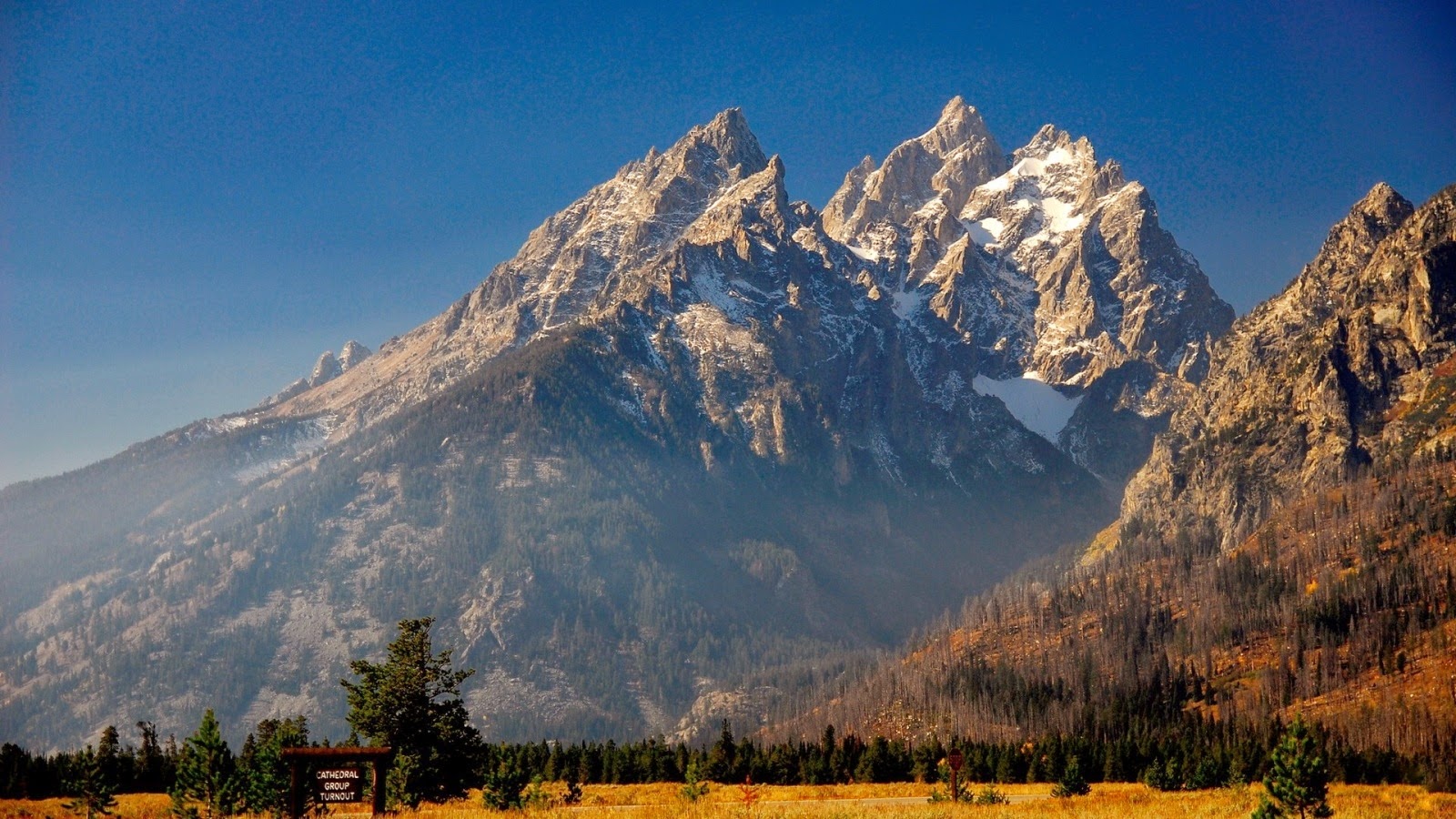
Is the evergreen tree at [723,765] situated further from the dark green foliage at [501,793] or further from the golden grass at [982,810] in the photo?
the dark green foliage at [501,793]

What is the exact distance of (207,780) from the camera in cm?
6488

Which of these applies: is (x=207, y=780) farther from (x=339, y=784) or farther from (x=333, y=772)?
(x=339, y=784)

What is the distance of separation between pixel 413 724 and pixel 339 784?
2185cm

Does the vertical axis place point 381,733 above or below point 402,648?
below

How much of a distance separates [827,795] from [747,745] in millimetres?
55117

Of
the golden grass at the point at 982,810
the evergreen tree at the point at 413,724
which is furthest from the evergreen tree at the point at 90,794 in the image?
the evergreen tree at the point at 413,724

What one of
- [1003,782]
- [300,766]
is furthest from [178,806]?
[1003,782]

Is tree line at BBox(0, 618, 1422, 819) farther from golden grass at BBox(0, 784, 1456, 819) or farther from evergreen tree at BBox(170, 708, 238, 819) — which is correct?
golden grass at BBox(0, 784, 1456, 819)

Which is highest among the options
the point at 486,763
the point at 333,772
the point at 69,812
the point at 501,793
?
A: the point at 333,772

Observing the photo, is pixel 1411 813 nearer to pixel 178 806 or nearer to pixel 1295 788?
pixel 1295 788

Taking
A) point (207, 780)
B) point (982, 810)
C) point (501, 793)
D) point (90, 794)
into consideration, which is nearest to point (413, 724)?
point (501, 793)

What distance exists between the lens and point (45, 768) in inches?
4001

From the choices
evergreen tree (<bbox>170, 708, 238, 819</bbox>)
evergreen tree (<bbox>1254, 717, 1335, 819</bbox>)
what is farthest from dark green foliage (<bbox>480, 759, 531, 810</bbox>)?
evergreen tree (<bbox>1254, 717, 1335, 819</bbox>)

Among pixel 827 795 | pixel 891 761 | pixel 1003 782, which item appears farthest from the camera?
pixel 891 761
